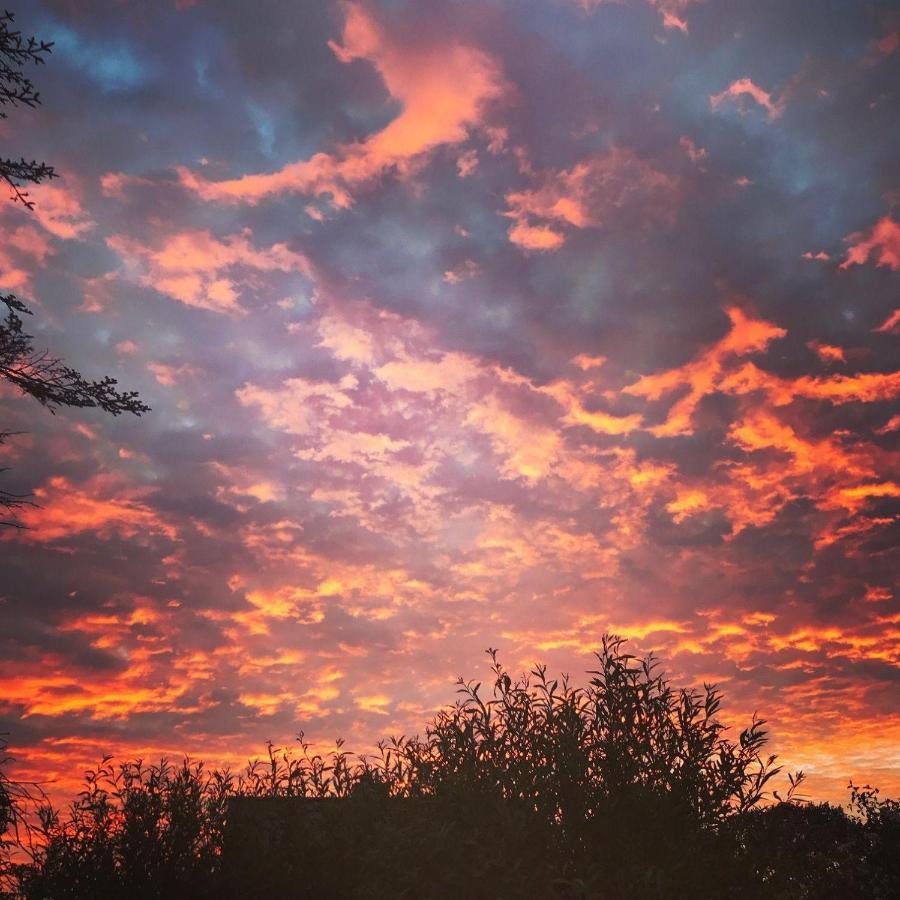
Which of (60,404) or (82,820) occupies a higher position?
(60,404)

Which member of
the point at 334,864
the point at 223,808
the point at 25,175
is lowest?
the point at 334,864

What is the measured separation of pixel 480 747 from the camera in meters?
15.6

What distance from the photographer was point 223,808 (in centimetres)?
1688

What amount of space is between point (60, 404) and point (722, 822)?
16.6 m

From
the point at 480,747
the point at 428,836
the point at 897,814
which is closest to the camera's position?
the point at 428,836

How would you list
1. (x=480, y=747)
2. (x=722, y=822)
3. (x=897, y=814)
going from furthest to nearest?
(x=897, y=814) → (x=480, y=747) → (x=722, y=822)

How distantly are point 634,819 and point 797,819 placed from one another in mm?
29336

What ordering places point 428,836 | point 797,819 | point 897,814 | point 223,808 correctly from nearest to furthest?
point 428,836 → point 223,808 → point 897,814 → point 797,819

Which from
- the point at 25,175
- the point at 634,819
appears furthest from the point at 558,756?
the point at 25,175

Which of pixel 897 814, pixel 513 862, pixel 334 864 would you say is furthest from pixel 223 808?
pixel 897 814

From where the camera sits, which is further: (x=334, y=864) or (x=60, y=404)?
(x=60, y=404)

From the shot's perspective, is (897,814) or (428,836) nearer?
(428,836)

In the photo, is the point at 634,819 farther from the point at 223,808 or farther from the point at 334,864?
the point at 223,808

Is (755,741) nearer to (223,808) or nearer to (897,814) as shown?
(223,808)
